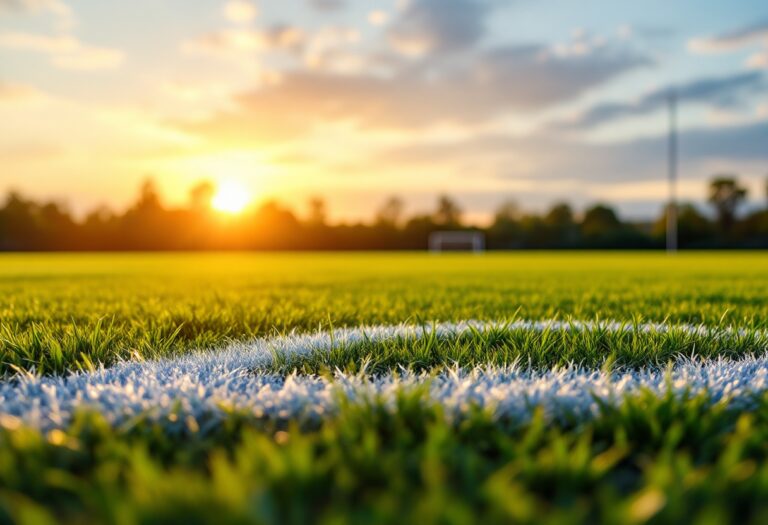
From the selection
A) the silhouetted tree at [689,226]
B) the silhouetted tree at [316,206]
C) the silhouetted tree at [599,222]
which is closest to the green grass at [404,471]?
the silhouetted tree at [599,222]

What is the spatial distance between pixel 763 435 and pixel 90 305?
6144mm

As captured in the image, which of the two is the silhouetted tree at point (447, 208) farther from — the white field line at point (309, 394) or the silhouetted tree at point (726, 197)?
the white field line at point (309, 394)

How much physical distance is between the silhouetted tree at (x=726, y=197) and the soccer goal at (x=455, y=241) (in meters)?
30.2

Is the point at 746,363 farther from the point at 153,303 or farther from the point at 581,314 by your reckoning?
the point at 153,303

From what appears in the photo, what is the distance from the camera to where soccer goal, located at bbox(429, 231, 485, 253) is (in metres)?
53.3

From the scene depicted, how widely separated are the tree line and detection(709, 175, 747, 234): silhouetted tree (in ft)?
21.3

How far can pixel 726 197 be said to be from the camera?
66.8 meters

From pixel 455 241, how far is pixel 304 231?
13.7 m

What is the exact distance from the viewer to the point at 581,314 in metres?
5.84

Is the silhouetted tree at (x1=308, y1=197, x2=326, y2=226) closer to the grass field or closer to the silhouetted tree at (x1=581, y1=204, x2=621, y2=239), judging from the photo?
the silhouetted tree at (x1=581, y1=204, x2=621, y2=239)

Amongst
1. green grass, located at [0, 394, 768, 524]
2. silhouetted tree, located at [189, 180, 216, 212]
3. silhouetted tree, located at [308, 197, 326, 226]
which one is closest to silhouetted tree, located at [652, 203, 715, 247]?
silhouetted tree, located at [308, 197, 326, 226]

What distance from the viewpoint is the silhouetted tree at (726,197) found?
2603 inches

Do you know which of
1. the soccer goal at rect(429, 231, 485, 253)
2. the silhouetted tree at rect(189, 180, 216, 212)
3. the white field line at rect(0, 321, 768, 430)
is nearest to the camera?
the white field line at rect(0, 321, 768, 430)

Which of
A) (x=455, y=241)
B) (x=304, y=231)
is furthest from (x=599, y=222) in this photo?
(x=304, y=231)
